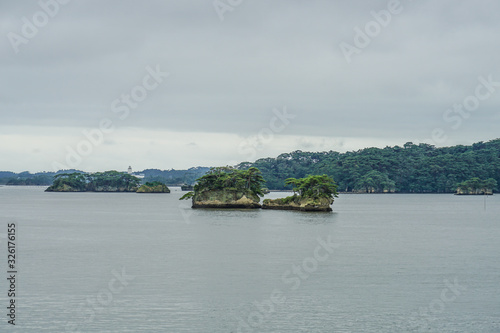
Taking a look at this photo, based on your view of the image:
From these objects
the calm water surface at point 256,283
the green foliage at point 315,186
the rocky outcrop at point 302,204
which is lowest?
the calm water surface at point 256,283

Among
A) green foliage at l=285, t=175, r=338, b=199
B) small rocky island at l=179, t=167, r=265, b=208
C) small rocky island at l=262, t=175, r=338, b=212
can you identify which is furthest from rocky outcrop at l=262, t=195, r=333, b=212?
small rocky island at l=179, t=167, r=265, b=208

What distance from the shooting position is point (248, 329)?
33.7 metres

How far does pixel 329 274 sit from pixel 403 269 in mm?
6880

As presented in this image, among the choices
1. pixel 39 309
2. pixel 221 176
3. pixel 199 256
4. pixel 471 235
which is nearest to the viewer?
pixel 39 309

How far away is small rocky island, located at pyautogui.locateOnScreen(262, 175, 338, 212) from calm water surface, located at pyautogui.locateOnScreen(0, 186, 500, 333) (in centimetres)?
3980

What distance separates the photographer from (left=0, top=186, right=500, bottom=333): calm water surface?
34906mm

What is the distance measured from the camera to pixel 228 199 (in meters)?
140

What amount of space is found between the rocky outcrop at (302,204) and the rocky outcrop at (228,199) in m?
4.51

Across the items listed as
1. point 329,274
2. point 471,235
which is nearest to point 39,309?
point 329,274

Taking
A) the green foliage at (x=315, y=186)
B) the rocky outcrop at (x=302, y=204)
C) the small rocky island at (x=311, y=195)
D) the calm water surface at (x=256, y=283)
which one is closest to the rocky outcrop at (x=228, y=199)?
the rocky outcrop at (x=302, y=204)

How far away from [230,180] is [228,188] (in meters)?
2.70

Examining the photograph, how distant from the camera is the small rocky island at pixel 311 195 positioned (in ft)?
406

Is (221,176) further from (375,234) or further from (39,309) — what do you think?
(39,309)

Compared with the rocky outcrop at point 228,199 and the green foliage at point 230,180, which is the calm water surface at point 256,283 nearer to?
the green foliage at point 230,180
